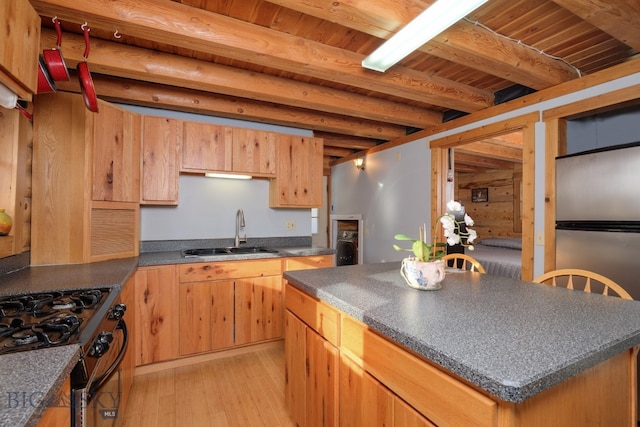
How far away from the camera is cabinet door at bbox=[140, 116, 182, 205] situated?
269 cm

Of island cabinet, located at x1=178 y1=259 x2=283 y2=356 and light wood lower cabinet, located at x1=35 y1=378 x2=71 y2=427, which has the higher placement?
light wood lower cabinet, located at x1=35 y1=378 x2=71 y2=427

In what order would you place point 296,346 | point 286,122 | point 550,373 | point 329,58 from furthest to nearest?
point 286,122 → point 329,58 → point 296,346 → point 550,373

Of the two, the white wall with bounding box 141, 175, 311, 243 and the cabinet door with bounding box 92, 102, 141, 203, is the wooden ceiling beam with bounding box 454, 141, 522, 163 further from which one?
the cabinet door with bounding box 92, 102, 141, 203

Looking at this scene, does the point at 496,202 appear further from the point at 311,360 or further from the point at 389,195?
the point at 311,360

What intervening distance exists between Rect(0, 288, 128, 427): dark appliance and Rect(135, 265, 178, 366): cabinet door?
0.96 meters

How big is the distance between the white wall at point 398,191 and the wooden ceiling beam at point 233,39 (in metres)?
0.91

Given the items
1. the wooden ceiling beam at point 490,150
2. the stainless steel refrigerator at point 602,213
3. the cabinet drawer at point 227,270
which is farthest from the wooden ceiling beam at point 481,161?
the cabinet drawer at point 227,270

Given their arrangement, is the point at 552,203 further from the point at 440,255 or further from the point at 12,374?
the point at 12,374

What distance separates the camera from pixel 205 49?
1937 mm

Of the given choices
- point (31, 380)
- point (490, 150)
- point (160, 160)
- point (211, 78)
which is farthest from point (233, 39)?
point (490, 150)

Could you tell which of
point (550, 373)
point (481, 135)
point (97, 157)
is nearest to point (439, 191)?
point (481, 135)

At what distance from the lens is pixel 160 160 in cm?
275

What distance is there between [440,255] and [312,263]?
5.60 feet

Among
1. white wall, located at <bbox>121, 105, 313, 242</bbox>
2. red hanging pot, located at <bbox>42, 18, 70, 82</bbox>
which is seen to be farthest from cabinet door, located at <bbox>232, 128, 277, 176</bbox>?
red hanging pot, located at <bbox>42, 18, 70, 82</bbox>
